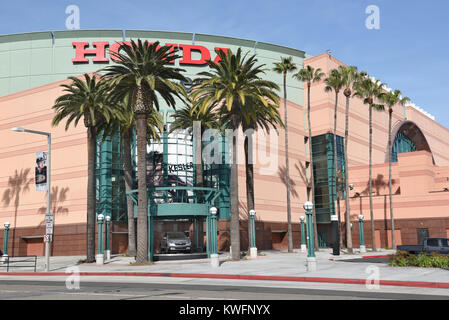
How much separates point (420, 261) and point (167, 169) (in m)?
31.6

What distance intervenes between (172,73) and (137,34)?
1187 inches

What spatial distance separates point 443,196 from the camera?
5116 centimetres

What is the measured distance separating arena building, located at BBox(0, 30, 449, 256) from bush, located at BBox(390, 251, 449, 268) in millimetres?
17600

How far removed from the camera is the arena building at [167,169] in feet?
158

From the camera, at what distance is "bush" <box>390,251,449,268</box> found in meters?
22.6

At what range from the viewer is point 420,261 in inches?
918

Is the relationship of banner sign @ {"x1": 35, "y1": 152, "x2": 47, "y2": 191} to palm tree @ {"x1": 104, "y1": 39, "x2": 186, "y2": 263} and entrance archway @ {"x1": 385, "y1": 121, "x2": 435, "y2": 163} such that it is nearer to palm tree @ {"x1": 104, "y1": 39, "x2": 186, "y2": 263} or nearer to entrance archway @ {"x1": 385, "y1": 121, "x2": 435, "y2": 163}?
palm tree @ {"x1": 104, "y1": 39, "x2": 186, "y2": 263}

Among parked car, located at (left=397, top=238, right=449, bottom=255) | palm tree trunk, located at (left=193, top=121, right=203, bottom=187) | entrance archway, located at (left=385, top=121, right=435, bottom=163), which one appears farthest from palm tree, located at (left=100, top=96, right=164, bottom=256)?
entrance archway, located at (left=385, top=121, right=435, bottom=163)

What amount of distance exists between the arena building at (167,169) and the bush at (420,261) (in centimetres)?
1760

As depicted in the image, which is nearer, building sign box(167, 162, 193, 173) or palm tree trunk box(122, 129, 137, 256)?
palm tree trunk box(122, 129, 137, 256)

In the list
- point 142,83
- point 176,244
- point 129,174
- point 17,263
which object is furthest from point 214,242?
point 17,263

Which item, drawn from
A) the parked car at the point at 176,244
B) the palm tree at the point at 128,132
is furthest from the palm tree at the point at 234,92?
the palm tree at the point at 128,132

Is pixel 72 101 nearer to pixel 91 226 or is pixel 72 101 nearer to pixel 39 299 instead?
pixel 91 226

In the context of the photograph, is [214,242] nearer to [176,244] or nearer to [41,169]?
[176,244]
